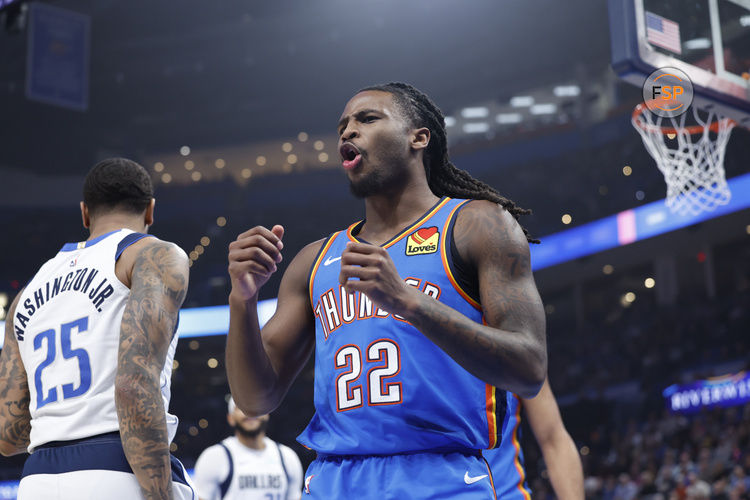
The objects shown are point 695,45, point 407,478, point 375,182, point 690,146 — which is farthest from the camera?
point 690,146

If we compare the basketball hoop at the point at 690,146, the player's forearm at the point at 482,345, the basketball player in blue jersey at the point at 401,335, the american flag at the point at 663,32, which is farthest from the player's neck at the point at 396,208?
the basketball hoop at the point at 690,146

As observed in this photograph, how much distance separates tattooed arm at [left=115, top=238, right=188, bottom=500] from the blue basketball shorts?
55cm

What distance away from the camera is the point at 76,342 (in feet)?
9.49

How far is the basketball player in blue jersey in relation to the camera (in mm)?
2260

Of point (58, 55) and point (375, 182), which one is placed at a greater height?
point (58, 55)

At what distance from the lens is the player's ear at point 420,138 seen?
289 centimetres

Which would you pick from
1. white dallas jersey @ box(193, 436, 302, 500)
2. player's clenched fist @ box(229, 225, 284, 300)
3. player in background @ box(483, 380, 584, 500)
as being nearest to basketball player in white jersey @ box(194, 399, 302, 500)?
white dallas jersey @ box(193, 436, 302, 500)

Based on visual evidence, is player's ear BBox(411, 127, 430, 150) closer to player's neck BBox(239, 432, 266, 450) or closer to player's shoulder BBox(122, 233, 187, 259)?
player's shoulder BBox(122, 233, 187, 259)

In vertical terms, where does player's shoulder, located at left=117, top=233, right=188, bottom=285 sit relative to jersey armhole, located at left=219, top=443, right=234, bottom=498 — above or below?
above

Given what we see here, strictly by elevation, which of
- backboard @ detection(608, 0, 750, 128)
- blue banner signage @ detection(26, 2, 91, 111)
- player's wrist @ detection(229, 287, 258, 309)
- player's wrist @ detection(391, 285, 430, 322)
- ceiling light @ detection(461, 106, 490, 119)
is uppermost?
ceiling light @ detection(461, 106, 490, 119)

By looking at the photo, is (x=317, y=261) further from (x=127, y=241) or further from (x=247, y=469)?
(x=247, y=469)

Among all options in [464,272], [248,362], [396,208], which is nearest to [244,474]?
[248,362]

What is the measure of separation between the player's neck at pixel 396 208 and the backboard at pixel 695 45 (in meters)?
3.87

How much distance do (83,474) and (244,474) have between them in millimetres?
3810
